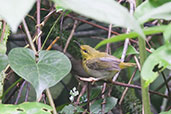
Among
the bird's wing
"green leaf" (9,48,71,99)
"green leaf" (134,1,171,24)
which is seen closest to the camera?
"green leaf" (134,1,171,24)

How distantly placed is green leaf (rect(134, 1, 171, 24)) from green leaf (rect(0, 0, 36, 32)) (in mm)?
269

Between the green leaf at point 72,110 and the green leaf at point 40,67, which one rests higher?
the green leaf at point 40,67

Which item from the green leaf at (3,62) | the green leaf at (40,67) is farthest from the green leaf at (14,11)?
the green leaf at (3,62)

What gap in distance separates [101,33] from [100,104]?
4.02 ft

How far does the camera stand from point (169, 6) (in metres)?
0.50

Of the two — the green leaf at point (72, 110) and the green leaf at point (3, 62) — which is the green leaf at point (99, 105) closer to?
the green leaf at point (72, 110)

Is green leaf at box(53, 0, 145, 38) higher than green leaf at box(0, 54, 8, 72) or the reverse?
higher

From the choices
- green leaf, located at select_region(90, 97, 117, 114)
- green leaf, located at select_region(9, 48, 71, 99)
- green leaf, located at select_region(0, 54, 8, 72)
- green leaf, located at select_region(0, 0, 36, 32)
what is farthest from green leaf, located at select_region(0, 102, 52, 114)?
green leaf, located at select_region(90, 97, 117, 114)

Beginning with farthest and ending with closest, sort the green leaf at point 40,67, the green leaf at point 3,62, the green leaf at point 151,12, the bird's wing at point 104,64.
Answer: the bird's wing at point 104,64
the green leaf at point 3,62
the green leaf at point 40,67
the green leaf at point 151,12

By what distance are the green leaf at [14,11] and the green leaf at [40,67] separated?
0.45 m

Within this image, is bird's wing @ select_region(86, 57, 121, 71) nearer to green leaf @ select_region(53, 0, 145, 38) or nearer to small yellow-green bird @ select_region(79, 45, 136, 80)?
small yellow-green bird @ select_region(79, 45, 136, 80)

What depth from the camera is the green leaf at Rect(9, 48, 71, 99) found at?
80cm

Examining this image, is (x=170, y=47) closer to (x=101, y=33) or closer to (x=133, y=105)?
(x=133, y=105)

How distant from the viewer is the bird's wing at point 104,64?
207 cm
